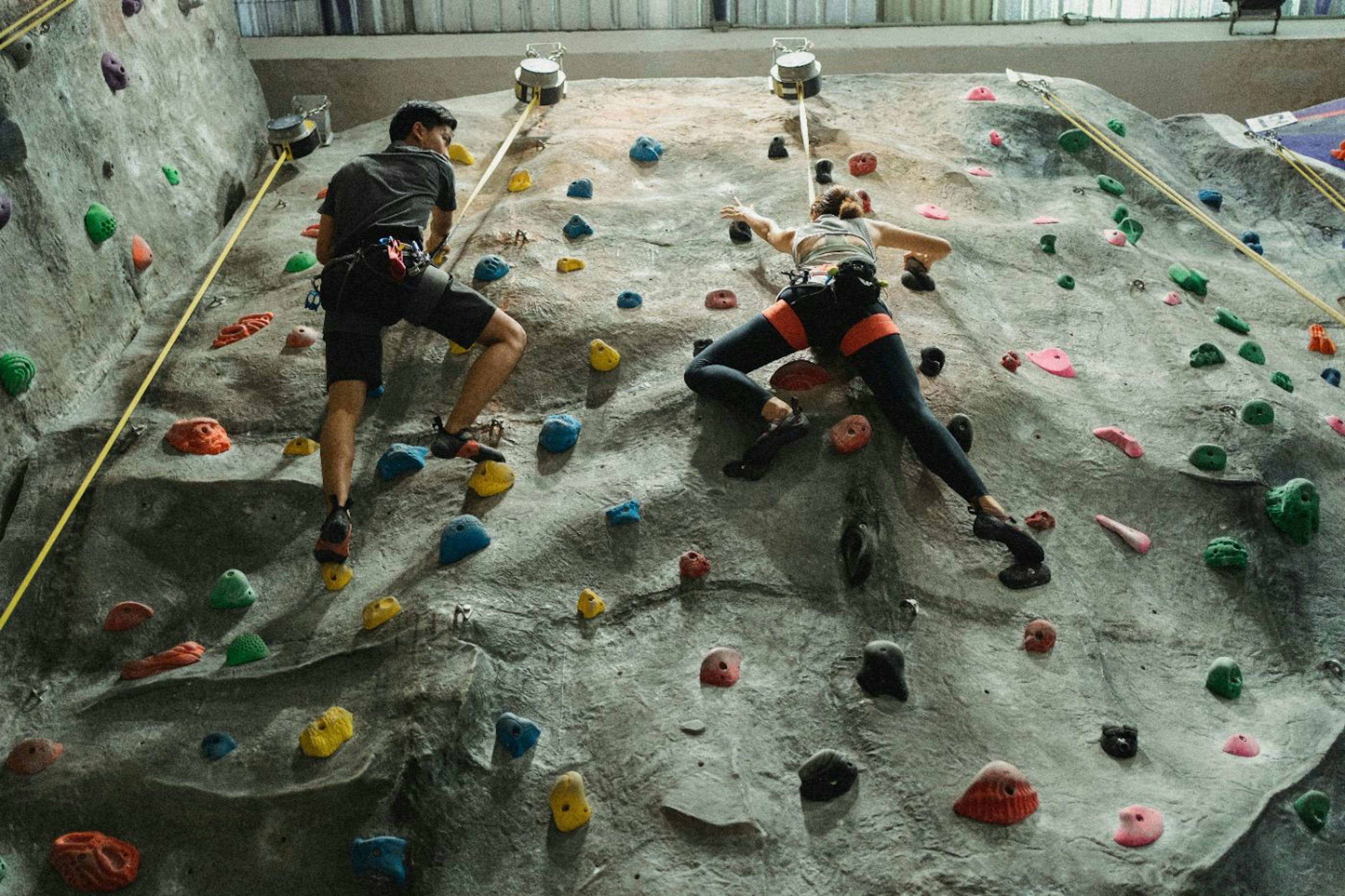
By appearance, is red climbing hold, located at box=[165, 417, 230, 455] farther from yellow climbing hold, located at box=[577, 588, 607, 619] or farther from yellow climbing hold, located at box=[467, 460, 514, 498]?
yellow climbing hold, located at box=[577, 588, 607, 619]

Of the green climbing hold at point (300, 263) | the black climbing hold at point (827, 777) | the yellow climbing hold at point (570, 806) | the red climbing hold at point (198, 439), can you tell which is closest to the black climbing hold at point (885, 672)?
the black climbing hold at point (827, 777)

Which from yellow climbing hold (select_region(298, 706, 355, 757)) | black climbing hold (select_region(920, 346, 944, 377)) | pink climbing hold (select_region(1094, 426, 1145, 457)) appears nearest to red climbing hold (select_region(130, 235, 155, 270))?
yellow climbing hold (select_region(298, 706, 355, 757))

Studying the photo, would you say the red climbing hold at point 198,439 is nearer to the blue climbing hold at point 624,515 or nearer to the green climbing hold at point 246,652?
the green climbing hold at point 246,652

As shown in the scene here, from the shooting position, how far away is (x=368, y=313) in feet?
13.1

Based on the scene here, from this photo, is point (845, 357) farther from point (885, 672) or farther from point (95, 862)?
point (95, 862)

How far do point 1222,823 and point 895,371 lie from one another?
1476mm

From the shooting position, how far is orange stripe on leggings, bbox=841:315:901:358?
3875 millimetres

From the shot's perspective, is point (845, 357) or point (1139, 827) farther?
point (845, 357)

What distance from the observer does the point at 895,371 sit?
3832 mm

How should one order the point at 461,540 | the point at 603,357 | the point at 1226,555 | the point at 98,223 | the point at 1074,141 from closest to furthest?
the point at 461,540
the point at 1226,555
the point at 603,357
the point at 98,223
the point at 1074,141

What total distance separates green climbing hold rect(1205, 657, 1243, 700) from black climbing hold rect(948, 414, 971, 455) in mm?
916

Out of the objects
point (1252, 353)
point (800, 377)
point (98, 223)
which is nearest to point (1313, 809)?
point (800, 377)

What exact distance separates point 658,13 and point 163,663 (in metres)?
5.12

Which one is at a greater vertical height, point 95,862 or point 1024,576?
point 1024,576
